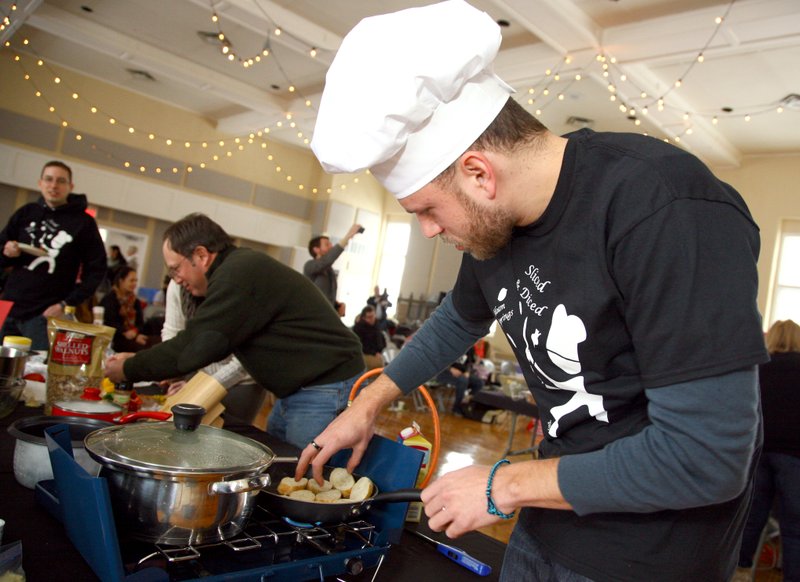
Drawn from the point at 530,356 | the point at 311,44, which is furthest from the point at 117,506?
the point at 311,44

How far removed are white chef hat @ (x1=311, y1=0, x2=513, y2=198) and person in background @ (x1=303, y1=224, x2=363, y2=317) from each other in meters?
4.44

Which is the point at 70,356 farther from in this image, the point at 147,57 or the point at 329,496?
the point at 147,57

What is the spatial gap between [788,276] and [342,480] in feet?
28.9

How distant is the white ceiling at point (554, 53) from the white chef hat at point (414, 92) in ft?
15.5

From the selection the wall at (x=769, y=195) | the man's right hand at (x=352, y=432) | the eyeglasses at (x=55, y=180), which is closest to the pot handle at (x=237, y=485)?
the man's right hand at (x=352, y=432)

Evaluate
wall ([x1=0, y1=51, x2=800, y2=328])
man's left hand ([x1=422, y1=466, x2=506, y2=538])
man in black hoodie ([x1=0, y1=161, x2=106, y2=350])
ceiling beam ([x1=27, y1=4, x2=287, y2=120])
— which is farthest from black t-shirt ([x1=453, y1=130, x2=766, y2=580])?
wall ([x1=0, y1=51, x2=800, y2=328])

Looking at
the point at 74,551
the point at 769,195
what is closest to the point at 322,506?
the point at 74,551

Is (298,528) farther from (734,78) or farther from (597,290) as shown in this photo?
(734,78)

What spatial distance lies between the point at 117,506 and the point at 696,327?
0.71m

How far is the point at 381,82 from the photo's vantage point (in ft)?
2.60

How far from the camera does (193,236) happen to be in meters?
2.04

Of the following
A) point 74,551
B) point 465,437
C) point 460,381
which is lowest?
point 465,437

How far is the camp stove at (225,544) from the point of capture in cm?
74

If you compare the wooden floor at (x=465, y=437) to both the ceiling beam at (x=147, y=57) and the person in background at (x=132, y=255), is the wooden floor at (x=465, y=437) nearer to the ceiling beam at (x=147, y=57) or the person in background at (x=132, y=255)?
the ceiling beam at (x=147, y=57)
